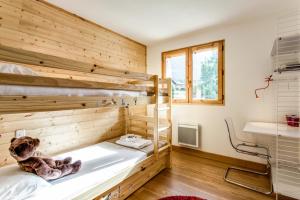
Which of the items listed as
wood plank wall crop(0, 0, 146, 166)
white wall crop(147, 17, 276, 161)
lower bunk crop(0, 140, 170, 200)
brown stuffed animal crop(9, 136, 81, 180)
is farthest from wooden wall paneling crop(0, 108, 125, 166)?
white wall crop(147, 17, 276, 161)

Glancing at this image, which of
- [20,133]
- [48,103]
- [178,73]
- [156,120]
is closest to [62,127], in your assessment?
[20,133]

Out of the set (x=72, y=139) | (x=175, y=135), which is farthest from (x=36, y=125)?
(x=175, y=135)

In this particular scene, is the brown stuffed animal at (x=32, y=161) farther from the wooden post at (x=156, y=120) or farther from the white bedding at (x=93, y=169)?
the wooden post at (x=156, y=120)

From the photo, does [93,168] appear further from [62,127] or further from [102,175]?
[62,127]

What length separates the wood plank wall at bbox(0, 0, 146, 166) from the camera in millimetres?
1802

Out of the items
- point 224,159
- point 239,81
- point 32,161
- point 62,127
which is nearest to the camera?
point 32,161

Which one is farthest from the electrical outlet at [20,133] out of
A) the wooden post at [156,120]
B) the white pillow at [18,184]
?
the wooden post at [156,120]

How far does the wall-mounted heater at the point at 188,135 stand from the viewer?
3.00 meters

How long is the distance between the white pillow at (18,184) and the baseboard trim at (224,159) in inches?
97.6

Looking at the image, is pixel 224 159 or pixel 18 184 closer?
pixel 18 184

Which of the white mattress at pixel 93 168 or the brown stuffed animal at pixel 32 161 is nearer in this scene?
the white mattress at pixel 93 168

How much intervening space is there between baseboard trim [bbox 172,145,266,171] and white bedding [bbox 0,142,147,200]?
55.4 inches

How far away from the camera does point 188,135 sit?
3.10 meters

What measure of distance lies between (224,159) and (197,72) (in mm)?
1673
